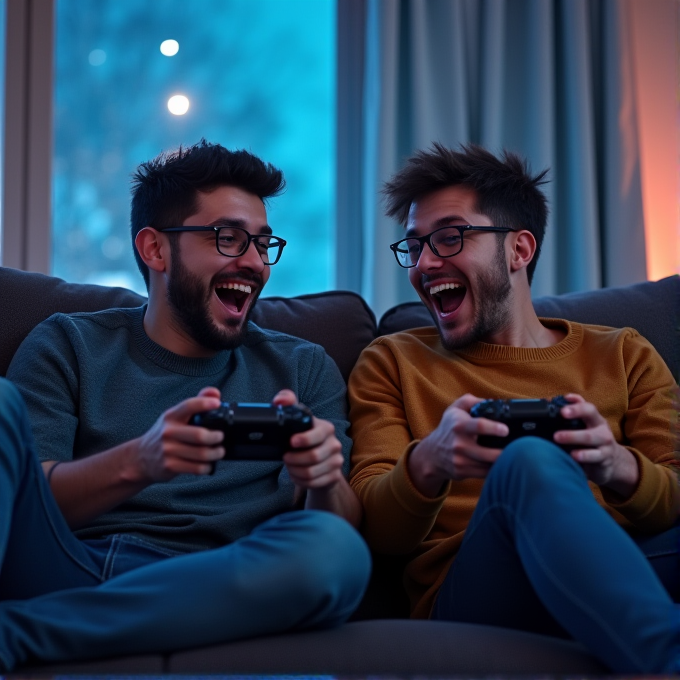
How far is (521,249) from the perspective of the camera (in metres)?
1.96

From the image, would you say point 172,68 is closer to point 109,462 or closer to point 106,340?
point 106,340

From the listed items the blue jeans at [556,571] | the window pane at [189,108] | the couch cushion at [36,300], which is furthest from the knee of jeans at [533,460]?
the window pane at [189,108]

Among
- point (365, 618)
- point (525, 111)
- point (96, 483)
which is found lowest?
point (365, 618)

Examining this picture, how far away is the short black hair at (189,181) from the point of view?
186cm

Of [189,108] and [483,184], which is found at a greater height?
[189,108]

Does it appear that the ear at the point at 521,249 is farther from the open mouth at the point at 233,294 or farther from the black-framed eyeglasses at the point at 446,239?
the open mouth at the point at 233,294

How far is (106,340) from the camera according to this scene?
173 cm

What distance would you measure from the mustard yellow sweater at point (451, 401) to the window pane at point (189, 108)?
4.34 feet

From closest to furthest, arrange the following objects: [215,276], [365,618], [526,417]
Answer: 1. [526,417]
2. [365,618]
3. [215,276]

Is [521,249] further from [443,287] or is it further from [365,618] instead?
[365,618]

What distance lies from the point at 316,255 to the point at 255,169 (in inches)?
49.4

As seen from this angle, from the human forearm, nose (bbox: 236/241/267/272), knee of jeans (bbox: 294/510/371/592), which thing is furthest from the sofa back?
knee of jeans (bbox: 294/510/371/592)

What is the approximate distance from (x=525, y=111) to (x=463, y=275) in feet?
4.44

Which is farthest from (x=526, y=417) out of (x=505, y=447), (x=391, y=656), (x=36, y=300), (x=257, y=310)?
(x=36, y=300)
